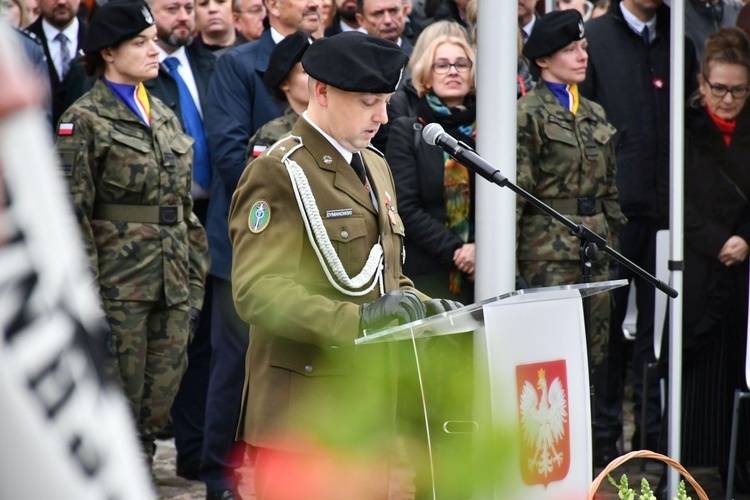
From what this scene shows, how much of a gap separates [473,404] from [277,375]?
67.2 inches

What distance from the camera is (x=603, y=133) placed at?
5.97m

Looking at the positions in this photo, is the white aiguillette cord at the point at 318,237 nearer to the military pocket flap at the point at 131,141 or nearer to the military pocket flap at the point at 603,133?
the military pocket flap at the point at 131,141

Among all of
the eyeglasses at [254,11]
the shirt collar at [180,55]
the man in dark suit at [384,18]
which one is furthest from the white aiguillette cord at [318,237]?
the eyeglasses at [254,11]

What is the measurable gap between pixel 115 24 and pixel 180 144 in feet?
1.84

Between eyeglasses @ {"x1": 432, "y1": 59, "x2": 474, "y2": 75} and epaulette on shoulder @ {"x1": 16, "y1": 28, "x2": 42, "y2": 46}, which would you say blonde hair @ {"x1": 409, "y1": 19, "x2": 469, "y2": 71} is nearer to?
eyeglasses @ {"x1": 432, "y1": 59, "x2": 474, "y2": 75}

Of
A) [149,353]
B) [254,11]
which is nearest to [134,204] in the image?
[149,353]

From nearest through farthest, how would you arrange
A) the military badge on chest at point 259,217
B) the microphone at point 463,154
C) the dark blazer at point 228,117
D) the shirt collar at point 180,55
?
1. the military badge on chest at point 259,217
2. the microphone at point 463,154
3. the dark blazer at point 228,117
4. the shirt collar at point 180,55

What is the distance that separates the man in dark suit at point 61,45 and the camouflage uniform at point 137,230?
111 cm

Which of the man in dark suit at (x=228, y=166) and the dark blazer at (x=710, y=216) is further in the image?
the dark blazer at (x=710, y=216)

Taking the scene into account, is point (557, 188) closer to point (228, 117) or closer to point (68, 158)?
point (228, 117)

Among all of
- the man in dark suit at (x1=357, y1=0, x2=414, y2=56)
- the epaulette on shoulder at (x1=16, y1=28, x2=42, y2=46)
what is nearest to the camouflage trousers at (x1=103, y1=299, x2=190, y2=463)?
the epaulette on shoulder at (x1=16, y1=28, x2=42, y2=46)

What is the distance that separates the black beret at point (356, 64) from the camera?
342 centimetres

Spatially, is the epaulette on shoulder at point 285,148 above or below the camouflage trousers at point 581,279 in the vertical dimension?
above

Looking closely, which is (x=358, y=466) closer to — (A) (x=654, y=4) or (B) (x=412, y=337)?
(B) (x=412, y=337)
